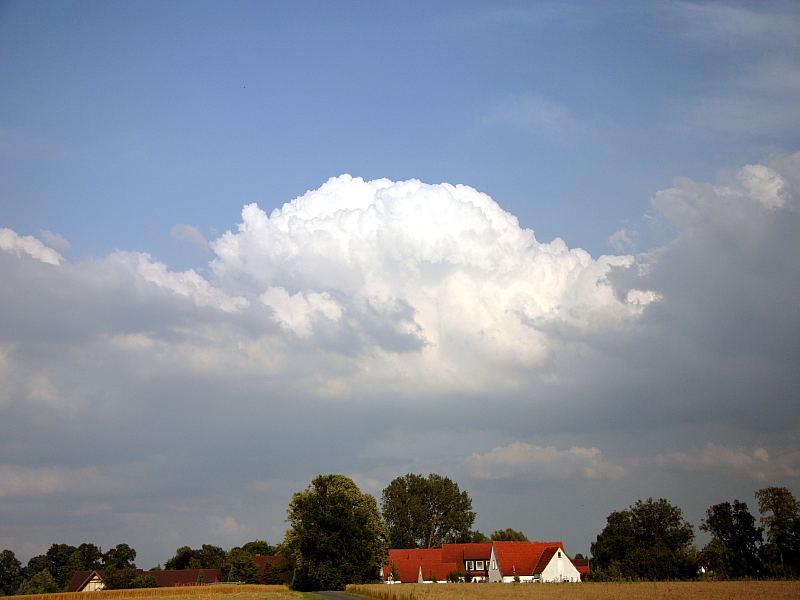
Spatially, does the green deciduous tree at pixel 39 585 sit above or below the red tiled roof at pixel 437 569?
below

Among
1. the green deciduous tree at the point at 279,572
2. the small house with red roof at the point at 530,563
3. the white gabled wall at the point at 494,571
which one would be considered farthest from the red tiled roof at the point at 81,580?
the small house with red roof at the point at 530,563

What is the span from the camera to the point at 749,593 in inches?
1775

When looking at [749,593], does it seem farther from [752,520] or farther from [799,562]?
[752,520]

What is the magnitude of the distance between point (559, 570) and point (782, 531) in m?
32.3

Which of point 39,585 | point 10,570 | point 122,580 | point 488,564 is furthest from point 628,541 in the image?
point 10,570

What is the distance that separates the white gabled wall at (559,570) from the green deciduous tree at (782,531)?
2781 cm

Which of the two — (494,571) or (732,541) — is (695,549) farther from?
(494,571)

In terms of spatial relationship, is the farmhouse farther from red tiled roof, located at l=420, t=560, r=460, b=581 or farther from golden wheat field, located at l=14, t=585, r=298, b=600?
golden wheat field, located at l=14, t=585, r=298, b=600

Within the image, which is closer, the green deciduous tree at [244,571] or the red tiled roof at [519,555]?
the red tiled roof at [519,555]

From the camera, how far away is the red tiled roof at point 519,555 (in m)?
113

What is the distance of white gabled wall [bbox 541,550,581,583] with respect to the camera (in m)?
109

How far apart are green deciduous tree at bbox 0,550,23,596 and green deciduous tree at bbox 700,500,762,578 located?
139m

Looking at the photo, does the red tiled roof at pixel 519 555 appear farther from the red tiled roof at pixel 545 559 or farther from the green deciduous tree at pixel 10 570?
the green deciduous tree at pixel 10 570

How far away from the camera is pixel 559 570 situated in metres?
110
